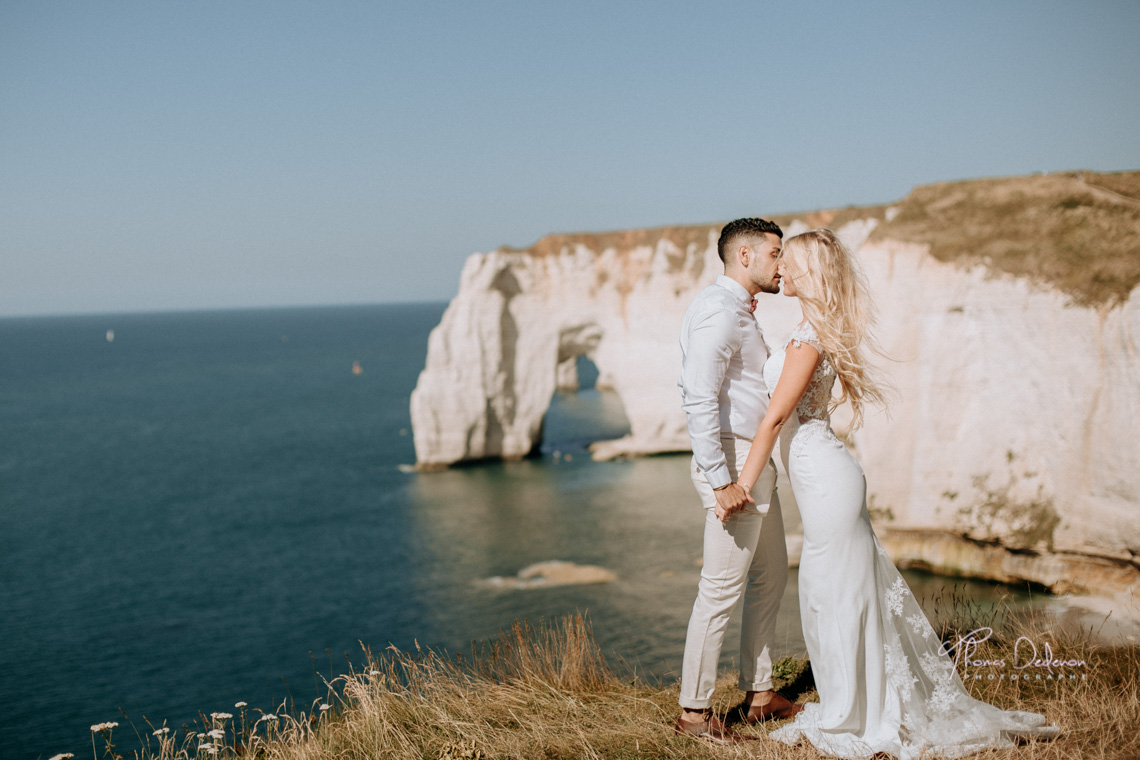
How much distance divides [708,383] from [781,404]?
0.36 meters

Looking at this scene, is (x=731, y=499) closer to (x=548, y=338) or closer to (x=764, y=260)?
(x=764, y=260)

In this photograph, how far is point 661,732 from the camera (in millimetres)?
4164

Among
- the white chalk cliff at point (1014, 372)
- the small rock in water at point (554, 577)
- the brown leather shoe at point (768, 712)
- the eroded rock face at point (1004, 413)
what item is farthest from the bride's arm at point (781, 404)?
the small rock in water at point (554, 577)

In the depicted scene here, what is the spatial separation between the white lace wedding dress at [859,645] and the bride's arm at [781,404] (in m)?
0.09

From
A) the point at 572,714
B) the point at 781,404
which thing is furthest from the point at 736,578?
the point at 572,714

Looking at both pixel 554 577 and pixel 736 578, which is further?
pixel 554 577

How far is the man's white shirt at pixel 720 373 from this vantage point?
3854mm

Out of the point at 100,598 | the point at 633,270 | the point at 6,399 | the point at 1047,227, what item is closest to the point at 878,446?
the point at 1047,227

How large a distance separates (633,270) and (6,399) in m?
51.8

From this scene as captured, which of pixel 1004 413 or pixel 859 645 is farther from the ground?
pixel 859 645

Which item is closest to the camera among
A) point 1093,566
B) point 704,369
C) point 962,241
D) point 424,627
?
point 704,369

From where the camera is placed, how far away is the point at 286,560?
2164 centimetres

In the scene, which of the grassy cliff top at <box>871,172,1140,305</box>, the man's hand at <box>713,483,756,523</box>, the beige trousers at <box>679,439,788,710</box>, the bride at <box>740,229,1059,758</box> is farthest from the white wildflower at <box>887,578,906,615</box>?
the grassy cliff top at <box>871,172,1140,305</box>

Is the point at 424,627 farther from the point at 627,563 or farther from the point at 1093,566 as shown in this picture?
the point at 1093,566
